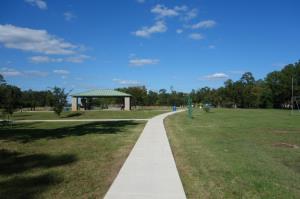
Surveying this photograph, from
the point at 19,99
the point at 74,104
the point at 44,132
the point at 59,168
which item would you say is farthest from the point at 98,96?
the point at 59,168

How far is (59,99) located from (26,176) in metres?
32.3

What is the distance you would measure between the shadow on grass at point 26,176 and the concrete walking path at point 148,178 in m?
1.43

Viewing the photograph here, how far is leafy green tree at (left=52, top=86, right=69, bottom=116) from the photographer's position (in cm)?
3825

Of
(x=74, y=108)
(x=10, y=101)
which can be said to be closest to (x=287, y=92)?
(x=74, y=108)

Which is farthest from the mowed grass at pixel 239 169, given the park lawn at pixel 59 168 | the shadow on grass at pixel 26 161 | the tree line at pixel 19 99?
the tree line at pixel 19 99

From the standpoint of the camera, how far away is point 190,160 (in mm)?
9367

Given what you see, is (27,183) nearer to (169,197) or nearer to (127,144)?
(169,197)

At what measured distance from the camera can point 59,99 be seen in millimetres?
38688

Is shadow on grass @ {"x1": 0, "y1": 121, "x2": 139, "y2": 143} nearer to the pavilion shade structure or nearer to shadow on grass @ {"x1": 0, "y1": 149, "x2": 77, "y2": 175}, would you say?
shadow on grass @ {"x1": 0, "y1": 149, "x2": 77, "y2": 175}

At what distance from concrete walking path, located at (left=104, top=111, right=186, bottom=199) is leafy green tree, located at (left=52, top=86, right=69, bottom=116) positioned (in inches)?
1161

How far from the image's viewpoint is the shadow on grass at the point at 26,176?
6207mm

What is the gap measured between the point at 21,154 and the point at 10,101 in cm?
1356

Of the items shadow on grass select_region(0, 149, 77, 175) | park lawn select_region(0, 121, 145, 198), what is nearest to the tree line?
park lawn select_region(0, 121, 145, 198)

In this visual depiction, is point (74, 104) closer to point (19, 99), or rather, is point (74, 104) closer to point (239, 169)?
point (19, 99)
